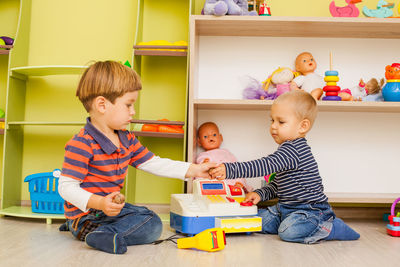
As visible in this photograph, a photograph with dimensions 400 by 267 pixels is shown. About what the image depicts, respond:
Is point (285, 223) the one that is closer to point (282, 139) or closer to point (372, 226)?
point (282, 139)

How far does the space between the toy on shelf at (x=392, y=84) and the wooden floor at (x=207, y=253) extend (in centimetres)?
62

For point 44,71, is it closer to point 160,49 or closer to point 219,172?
point 160,49

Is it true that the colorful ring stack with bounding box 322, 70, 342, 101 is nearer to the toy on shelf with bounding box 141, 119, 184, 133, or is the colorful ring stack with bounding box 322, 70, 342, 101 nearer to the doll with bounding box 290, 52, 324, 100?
the doll with bounding box 290, 52, 324, 100

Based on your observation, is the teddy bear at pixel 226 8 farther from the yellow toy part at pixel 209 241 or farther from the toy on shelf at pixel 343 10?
the yellow toy part at pixel 209 241

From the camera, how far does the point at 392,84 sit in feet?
6.26

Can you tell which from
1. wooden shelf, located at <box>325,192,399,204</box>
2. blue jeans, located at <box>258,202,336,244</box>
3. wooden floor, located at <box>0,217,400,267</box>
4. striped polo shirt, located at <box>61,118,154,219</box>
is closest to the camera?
wooden floor, located at <box>0,217,400,267</box>

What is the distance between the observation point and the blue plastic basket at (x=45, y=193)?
1836 millimetres

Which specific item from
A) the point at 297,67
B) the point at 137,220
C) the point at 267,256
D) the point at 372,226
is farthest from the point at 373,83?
the point at 137,220

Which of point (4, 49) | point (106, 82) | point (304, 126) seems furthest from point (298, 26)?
point (4, 49)

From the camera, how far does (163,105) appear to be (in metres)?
2.17

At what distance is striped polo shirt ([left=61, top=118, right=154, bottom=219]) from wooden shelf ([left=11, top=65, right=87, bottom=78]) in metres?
0.63

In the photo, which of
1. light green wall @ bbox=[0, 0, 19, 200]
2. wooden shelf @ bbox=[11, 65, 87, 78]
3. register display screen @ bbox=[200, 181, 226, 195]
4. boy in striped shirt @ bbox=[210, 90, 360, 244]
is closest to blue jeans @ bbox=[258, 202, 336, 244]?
boy in striped shirt @ bbox=[210, 90, 360, 244]

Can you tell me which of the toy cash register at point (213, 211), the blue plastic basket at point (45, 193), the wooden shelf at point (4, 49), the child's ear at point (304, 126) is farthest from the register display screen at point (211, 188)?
the wooden shelf at point (4, 49)

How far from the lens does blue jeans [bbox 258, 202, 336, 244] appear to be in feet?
4.85
